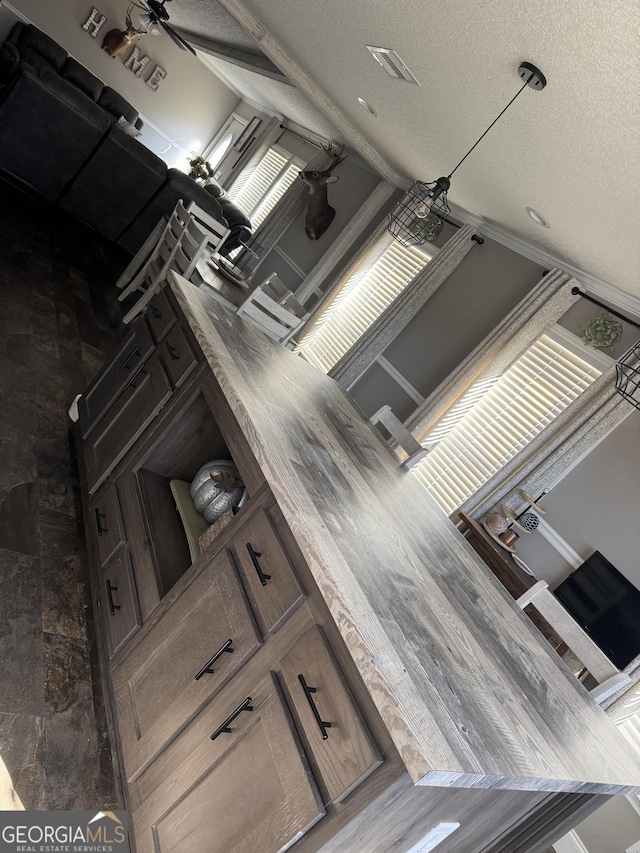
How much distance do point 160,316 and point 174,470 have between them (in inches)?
32.9

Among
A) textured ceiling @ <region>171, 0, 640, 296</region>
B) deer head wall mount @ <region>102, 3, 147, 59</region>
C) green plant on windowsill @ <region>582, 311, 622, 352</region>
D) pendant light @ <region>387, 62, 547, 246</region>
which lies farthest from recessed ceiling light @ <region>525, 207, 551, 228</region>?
deer head wall mount @ <region>102, 3, 147, 59</region>

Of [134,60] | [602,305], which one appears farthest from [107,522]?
[134,60]

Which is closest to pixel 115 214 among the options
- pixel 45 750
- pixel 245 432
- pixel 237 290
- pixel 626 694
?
pixel 237 290

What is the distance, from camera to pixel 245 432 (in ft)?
5.93

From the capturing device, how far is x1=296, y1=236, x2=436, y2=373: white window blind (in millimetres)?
4836

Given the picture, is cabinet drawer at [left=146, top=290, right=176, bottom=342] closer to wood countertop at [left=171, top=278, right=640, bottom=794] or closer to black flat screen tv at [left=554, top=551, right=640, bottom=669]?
A: wood countertop at [left=171, top=278, right=640, bottom=794]

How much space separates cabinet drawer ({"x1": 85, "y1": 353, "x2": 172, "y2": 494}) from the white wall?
6802mm

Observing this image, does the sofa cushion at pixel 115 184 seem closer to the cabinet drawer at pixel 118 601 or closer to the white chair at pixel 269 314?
the white chair at pixel 269 314

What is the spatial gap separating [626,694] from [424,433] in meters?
1.97

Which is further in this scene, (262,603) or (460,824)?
(262,603)

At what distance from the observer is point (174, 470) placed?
102 inches

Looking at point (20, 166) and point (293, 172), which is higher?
point (293, 172)

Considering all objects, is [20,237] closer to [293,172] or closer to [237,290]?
[237,290]

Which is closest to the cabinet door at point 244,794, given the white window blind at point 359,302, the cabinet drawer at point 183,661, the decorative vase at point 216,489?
the cabinet drawer at point 183,661
